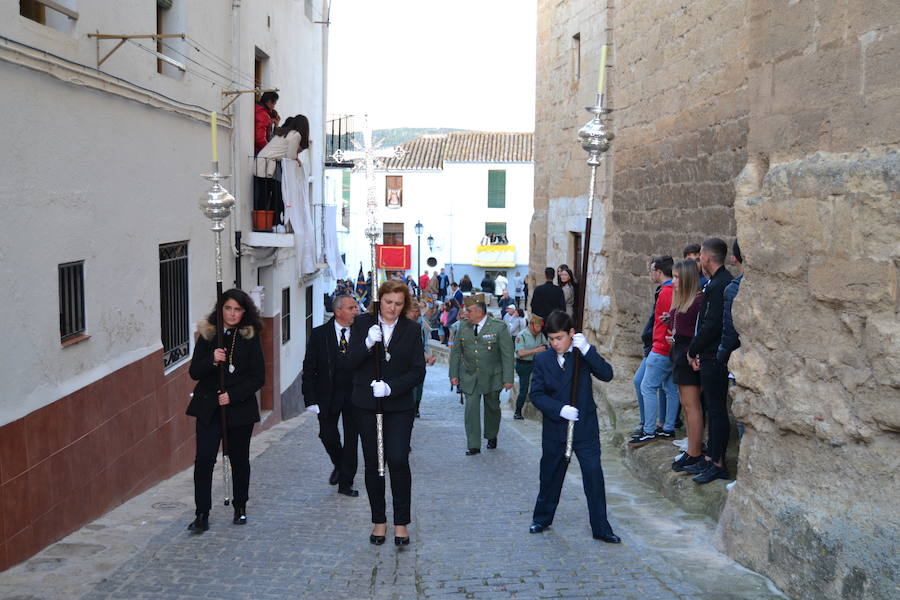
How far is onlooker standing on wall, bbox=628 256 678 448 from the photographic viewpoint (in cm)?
773

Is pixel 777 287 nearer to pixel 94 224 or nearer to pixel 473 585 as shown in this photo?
pixel 473 585

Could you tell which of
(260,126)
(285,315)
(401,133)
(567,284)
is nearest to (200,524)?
(567,284)

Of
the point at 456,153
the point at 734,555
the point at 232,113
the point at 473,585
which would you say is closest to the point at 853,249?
the point at 734,555

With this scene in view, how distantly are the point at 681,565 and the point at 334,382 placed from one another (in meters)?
3.09

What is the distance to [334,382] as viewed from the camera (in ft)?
24.2

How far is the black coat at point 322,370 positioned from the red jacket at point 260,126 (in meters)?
6.44

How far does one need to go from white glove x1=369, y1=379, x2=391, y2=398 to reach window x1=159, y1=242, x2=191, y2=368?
12.3 feet

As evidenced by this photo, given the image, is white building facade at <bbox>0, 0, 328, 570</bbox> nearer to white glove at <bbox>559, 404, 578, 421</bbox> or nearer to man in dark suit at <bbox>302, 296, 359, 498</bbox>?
man in dark suit at <bbox>302, 296, 359, 498</bbox>

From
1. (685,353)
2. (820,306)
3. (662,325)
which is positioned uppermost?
(820,306)

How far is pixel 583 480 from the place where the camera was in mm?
5961

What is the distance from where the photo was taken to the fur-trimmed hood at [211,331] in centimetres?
616

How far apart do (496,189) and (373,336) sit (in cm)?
4141

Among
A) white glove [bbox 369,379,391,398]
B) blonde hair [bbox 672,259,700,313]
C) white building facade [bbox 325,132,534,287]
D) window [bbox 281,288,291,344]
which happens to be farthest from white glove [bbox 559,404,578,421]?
white building facade [bbox 325,132,534,287]

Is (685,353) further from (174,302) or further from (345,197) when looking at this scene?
(345,197)
